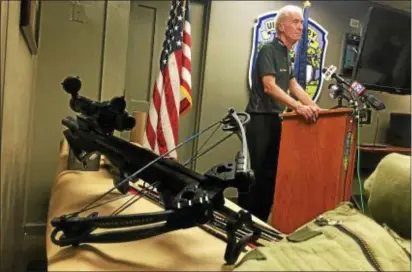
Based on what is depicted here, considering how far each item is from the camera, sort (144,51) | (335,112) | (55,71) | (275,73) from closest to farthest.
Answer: (335,112)
(275,73)
(55,71)
(144,51)

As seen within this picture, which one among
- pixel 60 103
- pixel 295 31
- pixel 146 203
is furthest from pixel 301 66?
pixel 146 203

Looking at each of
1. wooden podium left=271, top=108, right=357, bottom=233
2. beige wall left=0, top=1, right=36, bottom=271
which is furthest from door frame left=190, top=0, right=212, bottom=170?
beige wall left=0, top=1, right=36, bottom=271

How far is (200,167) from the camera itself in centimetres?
343

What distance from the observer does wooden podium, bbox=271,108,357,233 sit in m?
1.95

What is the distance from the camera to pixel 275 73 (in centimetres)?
239

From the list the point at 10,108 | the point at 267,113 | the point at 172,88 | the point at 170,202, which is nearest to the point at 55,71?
the point at 172,88

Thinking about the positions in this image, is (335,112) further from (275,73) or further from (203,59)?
(203,59)

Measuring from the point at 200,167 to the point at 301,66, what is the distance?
3.43 feet

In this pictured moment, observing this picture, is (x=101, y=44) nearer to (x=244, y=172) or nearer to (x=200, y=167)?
(x=200, y=167)

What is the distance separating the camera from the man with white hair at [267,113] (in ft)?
7.88

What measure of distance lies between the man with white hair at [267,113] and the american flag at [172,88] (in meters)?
0.38

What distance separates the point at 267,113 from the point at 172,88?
527 mm

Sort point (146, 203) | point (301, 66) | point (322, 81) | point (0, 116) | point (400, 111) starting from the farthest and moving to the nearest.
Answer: point (400, 111)
point (322, 81)
point (301, 66)
point (146, 203)
point (0, 116)

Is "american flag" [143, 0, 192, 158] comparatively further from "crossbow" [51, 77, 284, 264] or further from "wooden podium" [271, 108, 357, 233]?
"crossbow" [51, 77, 284, 264]
